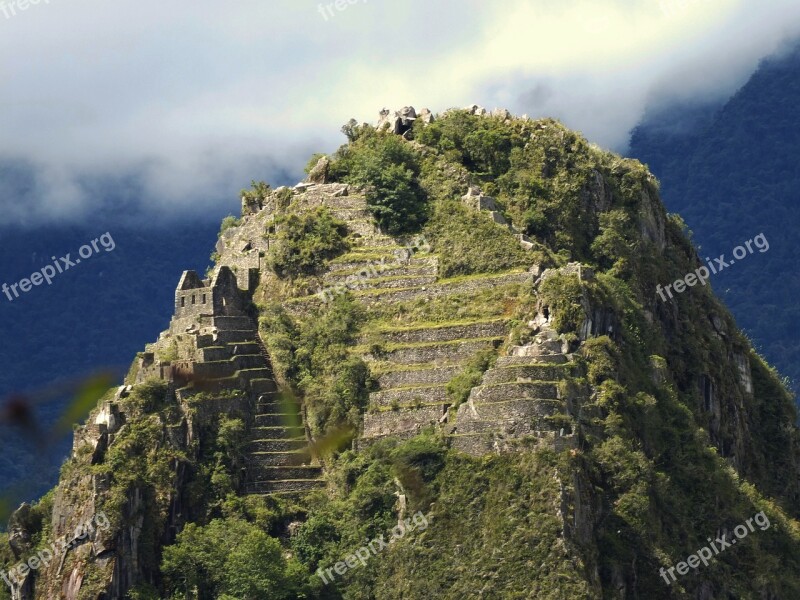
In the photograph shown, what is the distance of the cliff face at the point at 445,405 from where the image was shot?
365 ft

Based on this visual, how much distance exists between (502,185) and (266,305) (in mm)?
13682

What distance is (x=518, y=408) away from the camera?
365 ft

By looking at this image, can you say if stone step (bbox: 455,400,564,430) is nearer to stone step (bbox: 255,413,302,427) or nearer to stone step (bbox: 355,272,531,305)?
stone step (bbox: 355,272,531,305)

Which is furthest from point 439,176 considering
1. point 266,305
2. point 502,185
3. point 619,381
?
point 619,381

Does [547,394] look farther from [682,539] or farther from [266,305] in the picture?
[266,305]

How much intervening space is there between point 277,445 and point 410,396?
675 centimetres

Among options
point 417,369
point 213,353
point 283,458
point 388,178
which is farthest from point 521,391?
point 388,178

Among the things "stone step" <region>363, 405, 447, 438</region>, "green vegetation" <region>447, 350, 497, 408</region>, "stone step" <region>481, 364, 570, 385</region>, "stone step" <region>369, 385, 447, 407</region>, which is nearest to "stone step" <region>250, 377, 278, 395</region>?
"stone step" <region>369, 385, 447, 407</region>

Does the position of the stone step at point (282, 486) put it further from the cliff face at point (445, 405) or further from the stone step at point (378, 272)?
the stone step at point (378, 272)

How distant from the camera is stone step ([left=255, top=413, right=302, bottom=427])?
12075 cm

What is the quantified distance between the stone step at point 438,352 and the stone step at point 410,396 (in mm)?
1707

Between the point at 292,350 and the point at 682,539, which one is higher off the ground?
the point at 292,350

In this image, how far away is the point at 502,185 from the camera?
432 ft

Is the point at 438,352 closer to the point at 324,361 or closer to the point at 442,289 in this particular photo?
the point at 442,289
